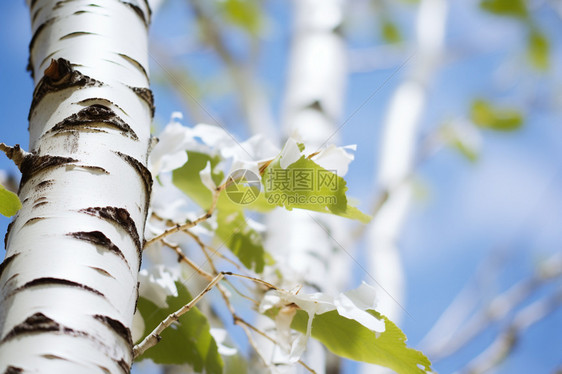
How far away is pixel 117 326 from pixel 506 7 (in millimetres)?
1732

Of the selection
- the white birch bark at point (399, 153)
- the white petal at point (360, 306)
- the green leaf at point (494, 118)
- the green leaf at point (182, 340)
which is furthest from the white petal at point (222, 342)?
the green leaf at point (494, 118)

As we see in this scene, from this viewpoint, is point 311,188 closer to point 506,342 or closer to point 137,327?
point 137,327

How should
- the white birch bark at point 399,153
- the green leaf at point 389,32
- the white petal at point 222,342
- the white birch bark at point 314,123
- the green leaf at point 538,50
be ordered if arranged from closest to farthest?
Answer: 1. the white petal at point 222,342
2. the white birch bark at point 314,123
3. the white birch bark at point 399,153
4. the green leaf at point 538,50
5. the green leaf at point 389,32

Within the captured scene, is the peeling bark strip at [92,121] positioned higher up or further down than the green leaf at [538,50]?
further down

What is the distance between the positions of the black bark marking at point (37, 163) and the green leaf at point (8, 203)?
2cm

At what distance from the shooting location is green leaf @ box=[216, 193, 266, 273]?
0.47m

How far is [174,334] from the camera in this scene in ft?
1.34

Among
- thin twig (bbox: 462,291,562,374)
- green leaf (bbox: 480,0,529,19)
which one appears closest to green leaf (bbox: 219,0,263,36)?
green leaf (bbox: 480,0,529,19)

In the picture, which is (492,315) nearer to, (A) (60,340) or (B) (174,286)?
(B) (174,286)

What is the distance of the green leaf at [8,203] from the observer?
11.2 inches

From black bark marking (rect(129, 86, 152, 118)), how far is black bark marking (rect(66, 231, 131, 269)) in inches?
4.2

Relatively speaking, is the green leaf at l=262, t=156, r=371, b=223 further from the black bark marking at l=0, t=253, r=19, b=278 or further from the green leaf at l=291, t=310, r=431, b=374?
the black bark marking at l=0, t=253, r=19, b=278

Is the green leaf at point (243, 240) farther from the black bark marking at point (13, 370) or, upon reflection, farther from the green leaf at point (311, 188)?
the black bark marking at point (13, 370)

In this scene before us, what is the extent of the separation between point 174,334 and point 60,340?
0.60 ft
